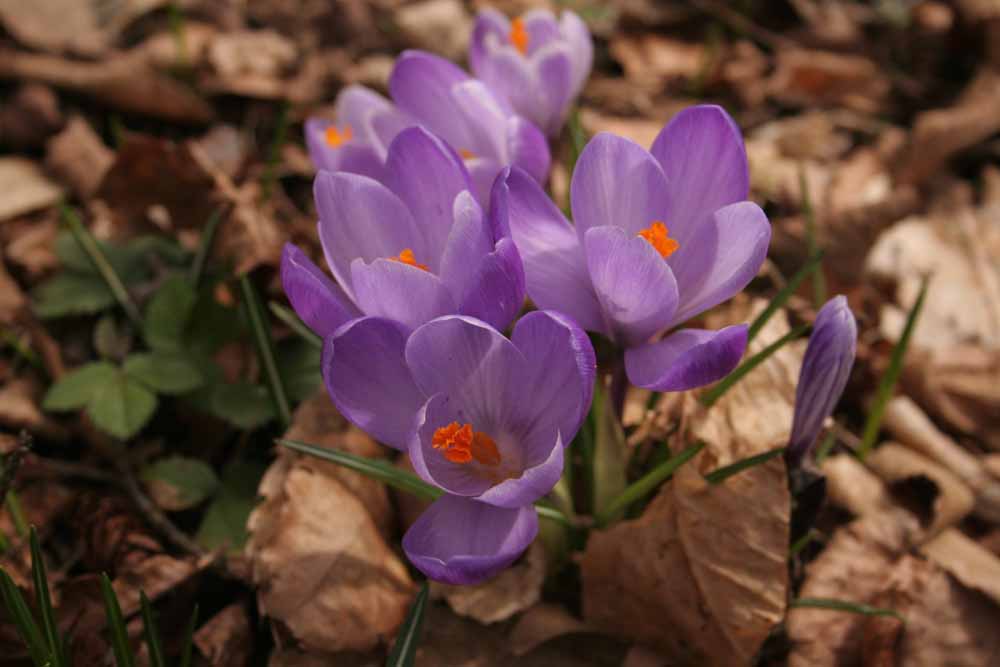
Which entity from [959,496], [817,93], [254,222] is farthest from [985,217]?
[254,222]

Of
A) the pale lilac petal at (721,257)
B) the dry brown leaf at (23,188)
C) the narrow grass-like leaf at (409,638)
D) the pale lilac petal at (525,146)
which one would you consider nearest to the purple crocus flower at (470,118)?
the pale lilac petal at (525,146)

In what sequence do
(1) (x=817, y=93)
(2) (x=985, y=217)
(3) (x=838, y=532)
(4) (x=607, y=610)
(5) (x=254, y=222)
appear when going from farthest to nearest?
(1) (x=817, y=93), (2) (x=985, y=217), (5) (x=254, y=222), (3) (x=838, y=532), (4) (x=607, y=610)

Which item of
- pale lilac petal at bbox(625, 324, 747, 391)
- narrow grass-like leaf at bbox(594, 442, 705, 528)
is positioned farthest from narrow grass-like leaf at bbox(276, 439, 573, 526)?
pale lilac petal at bbox(625, 324, 747, 391)

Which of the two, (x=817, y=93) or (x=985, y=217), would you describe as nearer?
(x=985, y=217)

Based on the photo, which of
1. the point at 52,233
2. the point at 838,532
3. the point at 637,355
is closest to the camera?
the point at 637,355

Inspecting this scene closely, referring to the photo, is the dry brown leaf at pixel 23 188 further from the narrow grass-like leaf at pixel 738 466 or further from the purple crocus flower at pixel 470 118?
the narrow grass-like leaf at pixel 738 466

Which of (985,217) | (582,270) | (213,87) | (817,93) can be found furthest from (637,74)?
(582,270)

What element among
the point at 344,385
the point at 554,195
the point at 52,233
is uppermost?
the point at 344,385

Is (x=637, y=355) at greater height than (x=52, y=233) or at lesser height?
greater

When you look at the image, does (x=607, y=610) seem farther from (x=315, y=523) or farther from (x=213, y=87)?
(x=213, y=87)

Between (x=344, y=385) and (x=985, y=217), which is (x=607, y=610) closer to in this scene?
(x=344, y=385)
